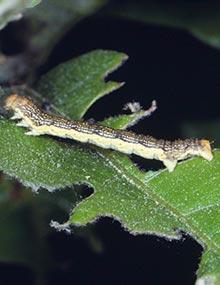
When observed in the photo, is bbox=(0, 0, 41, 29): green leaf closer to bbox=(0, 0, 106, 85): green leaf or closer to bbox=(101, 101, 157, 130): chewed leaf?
bbox=(101, 101, 157, 130): chewed leaf

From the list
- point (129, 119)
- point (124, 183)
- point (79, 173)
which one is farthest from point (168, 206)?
point (129, 119)

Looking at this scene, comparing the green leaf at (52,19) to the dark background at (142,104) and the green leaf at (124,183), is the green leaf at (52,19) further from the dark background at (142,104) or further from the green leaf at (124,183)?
the green leaf at (124,183)

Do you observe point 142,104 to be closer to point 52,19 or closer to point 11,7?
point 52,19

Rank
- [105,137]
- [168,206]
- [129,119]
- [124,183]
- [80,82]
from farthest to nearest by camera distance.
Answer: [80,82]
[129,119]
[105,137]
[124,183]
[168,206]

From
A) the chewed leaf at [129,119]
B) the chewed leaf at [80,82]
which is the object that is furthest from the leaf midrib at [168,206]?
the chewed leaf at [80,82]

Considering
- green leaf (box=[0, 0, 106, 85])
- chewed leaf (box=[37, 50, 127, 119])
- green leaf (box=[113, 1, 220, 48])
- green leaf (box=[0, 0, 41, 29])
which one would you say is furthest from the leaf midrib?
green leaf (box=[113, 1, 220, 48])

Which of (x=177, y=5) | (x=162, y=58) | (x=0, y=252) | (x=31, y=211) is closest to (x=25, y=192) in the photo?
(x=31, y=211)
